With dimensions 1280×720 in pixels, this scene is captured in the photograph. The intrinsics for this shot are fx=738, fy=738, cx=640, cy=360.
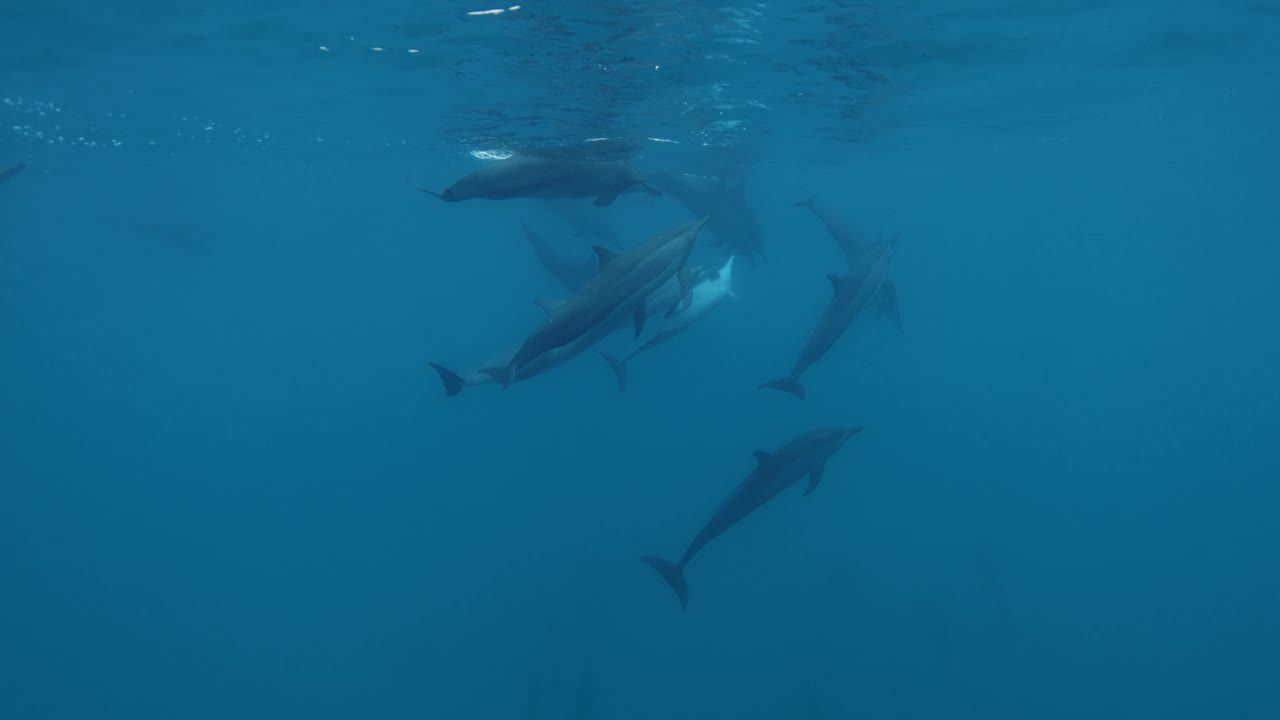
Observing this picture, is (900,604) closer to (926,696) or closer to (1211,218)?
(926,696)

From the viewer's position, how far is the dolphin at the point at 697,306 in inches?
352

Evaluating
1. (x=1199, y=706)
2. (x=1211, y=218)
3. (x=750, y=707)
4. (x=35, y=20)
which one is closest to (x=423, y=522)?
(x=750, y=707)

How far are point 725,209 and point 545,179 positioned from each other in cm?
1013

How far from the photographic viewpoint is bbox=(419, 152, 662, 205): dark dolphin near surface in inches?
239

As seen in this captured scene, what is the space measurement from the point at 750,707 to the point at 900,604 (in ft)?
15.6

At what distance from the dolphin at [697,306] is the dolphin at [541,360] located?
0.57 metres

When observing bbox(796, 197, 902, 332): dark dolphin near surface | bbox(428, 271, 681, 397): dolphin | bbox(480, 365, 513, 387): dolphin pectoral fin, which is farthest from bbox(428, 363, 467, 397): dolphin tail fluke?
bbox(796, 197, 902, 332): dark dolphin near surface

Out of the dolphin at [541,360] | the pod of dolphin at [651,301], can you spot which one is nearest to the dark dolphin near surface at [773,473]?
the pod of dolphin at [651,301]

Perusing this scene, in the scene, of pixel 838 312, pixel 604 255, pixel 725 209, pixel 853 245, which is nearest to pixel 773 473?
pixel 838 312

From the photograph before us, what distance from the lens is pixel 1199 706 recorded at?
59.1ft

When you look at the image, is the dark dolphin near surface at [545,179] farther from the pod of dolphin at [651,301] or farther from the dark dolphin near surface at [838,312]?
the dark dolphin near surface at [838,312]

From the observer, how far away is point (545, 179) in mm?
6445

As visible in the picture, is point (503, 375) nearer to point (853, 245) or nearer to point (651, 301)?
point (651, 301)

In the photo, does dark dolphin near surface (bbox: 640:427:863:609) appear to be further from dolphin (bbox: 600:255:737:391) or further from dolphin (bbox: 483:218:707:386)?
dolphin (bbox: 483:218:707:386)
